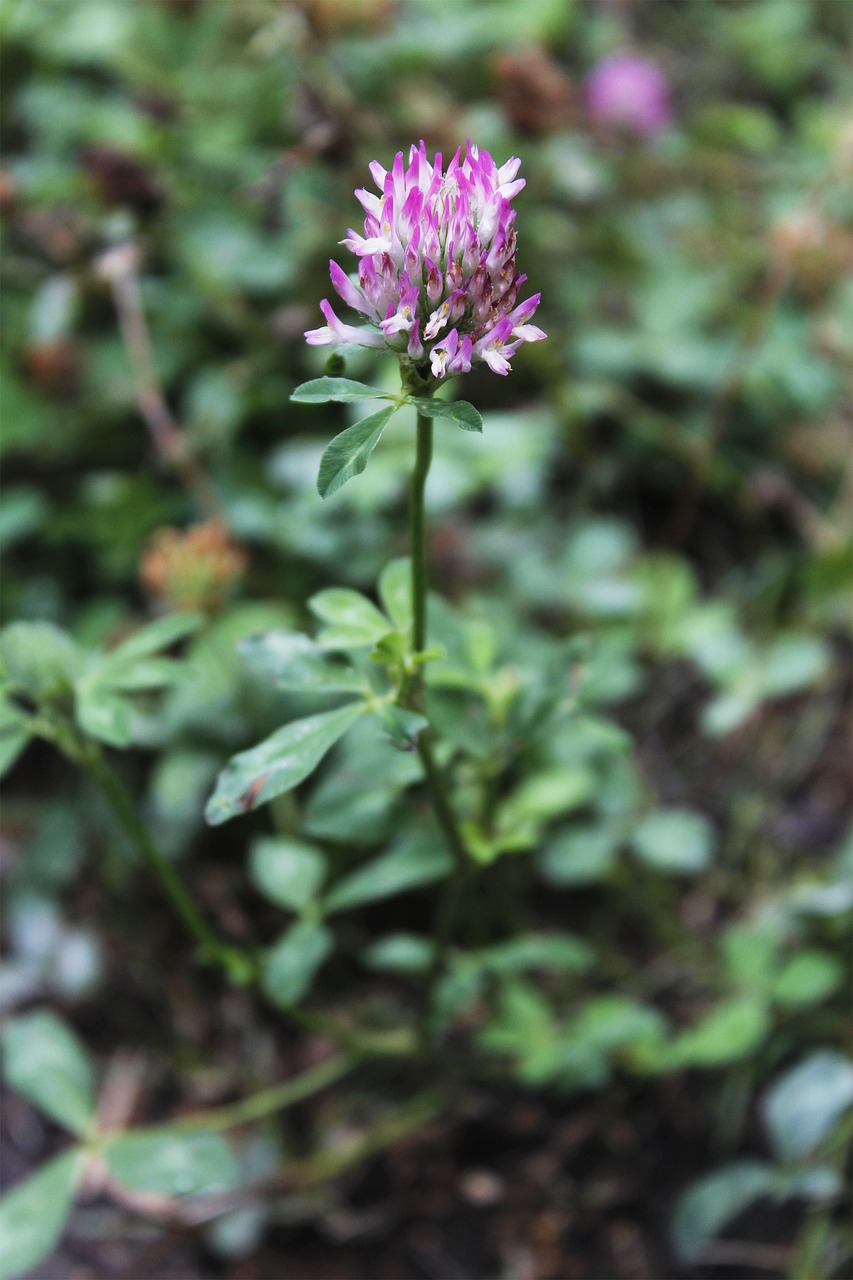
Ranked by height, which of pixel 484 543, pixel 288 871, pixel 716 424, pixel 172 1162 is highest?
pixel 716 424

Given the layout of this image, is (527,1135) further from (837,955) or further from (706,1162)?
(837,955)

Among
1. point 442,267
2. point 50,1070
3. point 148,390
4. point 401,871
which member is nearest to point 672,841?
point 401,871

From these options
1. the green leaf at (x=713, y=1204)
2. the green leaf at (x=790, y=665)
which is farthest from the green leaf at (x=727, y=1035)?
the green leaf at (x=790, y=665)

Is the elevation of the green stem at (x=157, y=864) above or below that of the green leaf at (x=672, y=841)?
above

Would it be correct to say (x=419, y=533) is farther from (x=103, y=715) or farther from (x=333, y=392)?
(x=103, y=715)

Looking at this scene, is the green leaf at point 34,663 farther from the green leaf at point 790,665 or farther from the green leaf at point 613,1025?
the green leaf at point 790,665

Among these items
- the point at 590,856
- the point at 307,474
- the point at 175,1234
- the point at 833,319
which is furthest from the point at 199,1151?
the point at 833,319
